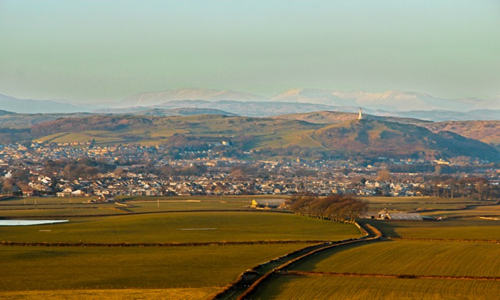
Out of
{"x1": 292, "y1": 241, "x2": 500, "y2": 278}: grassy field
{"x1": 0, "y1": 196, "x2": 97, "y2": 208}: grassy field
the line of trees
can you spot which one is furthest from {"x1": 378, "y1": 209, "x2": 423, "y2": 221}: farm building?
{"x1": 0, "y1": 196, "x2": 97, "y2": 208}: grassy field

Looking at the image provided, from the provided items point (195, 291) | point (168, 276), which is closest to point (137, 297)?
point (195, 291)

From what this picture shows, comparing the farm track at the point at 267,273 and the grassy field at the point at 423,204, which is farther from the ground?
the farm track at the point at 267,273

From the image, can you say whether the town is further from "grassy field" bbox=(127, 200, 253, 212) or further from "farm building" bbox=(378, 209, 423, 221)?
"farm building" bbox=(378, 209, 423, 221)

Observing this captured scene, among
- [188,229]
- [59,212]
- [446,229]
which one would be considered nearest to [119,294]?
[188,229]

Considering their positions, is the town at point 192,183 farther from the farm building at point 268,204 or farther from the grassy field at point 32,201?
the farm building at point 268,204

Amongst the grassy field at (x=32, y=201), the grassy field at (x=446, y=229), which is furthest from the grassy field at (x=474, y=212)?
the grassy field at (x=32, y=201)

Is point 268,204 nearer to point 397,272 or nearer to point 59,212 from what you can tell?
point 59,212
